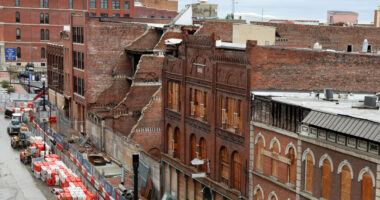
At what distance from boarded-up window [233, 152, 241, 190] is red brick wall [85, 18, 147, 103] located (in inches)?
1161

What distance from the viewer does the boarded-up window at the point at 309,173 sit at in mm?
24972

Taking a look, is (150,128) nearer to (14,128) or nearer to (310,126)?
(14,128)

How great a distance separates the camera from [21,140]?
2271 inches

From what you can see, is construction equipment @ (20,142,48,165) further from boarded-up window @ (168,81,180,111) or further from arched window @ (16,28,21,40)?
arched window @ (16,28,21,40)

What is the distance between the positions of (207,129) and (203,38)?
552 centimetres

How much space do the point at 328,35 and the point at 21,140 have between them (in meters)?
31.3

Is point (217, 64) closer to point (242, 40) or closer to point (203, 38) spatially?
point (203, 38)

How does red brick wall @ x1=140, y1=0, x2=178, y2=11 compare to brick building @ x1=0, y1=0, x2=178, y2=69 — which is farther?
red brick wall @ x1=140, y1=0, x2=178, y2=11

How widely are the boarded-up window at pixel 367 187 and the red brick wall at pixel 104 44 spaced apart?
132ft

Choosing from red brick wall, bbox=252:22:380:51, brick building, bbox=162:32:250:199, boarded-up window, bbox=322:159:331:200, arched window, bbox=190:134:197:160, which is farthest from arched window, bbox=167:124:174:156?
boarded-up window, bbox=322:159:331:200

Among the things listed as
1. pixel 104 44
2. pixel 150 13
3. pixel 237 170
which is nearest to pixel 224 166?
pixel 237 170

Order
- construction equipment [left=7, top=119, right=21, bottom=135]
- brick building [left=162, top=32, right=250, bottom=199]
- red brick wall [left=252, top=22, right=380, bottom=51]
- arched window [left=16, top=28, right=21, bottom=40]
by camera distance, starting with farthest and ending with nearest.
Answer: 1. arched window [left=16, top=28, right=21, bottom=40]
2. construction equipment [left=7, top=119, right=21, bottom=135]
3. red brick wall [left=252, top=22, right=380, bottom=51]
4. brick building [left=162, top=32, right=250, bottom=199]

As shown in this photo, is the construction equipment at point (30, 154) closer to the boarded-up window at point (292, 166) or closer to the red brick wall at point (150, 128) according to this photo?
the red brick wall at point (150, 128)

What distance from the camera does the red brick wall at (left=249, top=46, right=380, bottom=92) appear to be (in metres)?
30.8
